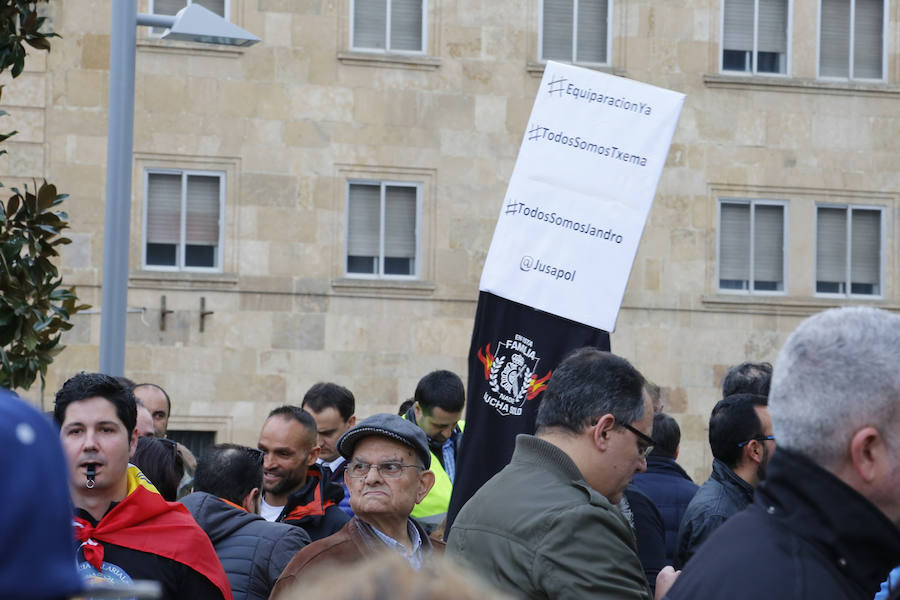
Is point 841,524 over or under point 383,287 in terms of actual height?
under

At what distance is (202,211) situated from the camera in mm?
20578

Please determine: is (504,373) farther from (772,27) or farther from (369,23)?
(772,27)

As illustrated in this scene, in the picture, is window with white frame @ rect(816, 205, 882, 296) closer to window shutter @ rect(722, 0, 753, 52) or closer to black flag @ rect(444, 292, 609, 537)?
window shutter @ rect(722, 0, 753, 52)

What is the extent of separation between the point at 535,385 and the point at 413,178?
48.2ft

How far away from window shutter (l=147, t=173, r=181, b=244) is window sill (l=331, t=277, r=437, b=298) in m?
2.52

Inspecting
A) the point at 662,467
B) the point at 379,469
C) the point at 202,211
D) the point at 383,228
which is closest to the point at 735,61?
the point at 383,228

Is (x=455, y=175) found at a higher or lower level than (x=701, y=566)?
higher

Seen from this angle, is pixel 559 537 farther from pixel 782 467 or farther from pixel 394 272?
pixel 394 272

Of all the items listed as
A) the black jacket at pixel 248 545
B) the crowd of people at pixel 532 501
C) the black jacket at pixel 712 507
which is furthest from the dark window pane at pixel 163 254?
the black jacket at pixel 712 507

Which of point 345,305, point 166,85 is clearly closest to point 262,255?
point 345,305

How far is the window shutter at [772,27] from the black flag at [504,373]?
660 inches

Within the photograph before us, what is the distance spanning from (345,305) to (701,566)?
697 inches

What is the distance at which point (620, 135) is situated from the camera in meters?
6.75

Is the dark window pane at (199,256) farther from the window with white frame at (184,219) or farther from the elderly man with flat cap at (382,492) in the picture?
the elderly man with flat cap at (382,492)
